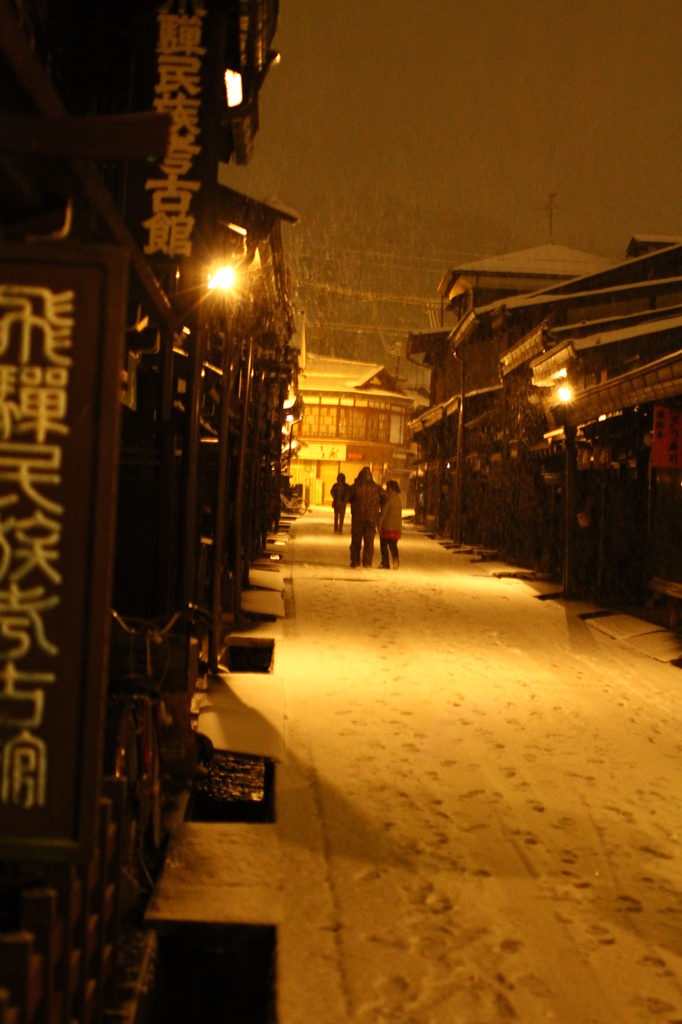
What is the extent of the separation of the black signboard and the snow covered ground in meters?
1.74

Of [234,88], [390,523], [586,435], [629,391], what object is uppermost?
[234,88]

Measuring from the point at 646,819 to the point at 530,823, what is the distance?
0.81 metres

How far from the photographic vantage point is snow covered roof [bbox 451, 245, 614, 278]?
1555 inches

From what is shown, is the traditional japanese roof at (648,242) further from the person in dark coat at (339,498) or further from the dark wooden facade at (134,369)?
the dark wooden facade at (134,369)

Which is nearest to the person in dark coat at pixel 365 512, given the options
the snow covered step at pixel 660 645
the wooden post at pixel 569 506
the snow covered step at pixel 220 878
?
the wooden post at pixel 569 506

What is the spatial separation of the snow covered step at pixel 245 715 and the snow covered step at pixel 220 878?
1.54 m

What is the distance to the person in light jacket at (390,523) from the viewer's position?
23766 mm

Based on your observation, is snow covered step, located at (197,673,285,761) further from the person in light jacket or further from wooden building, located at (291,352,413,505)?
wooden building, located at (291,352,413,505)

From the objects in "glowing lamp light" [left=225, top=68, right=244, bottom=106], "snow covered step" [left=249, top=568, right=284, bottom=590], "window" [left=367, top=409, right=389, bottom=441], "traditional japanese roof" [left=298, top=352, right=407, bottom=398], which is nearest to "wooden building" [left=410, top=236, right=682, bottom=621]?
A: "snow covered step" [left=249, top=568, right=284, bottom=590]

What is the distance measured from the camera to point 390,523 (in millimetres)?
24141

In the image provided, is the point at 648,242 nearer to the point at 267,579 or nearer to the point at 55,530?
the point at 267,579

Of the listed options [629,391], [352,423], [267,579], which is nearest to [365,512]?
[267,579]

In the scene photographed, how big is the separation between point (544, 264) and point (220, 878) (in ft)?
125

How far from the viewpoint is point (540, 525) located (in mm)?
25000
